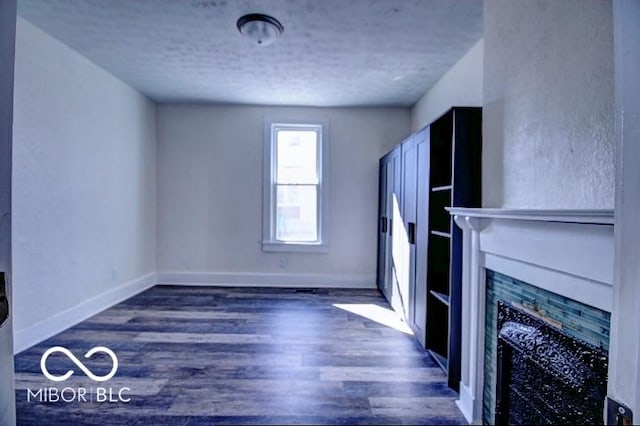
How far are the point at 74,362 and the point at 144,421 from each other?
102 cm

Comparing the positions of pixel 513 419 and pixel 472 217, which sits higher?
pixel 472 217

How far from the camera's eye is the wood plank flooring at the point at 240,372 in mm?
1816

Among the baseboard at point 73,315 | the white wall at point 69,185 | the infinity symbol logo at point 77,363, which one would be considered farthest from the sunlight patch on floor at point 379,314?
the white wall at point 69,185

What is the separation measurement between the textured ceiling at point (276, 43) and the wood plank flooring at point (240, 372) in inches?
97.7

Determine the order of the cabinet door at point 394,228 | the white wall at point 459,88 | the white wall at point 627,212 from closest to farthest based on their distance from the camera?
1. the white wall at point 627,212
2. the white wall at point 459,88
3. the cabinet door at point 394,228

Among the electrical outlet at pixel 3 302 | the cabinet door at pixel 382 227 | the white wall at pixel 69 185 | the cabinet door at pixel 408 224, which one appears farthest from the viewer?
the cabinet door at pixel 382 227

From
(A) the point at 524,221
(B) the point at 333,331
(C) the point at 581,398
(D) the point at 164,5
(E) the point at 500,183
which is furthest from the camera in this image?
(B) the point at 333,331

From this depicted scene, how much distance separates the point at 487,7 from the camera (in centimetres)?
189

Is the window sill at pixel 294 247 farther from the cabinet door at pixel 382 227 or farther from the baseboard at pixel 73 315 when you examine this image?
the baseboard at pixel 73 315

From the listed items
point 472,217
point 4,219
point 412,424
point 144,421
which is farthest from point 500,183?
point 144,421

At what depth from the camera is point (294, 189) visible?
4.63m

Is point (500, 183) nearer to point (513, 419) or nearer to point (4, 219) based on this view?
point (513, 419)

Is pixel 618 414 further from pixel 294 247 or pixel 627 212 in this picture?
pixel 294 247

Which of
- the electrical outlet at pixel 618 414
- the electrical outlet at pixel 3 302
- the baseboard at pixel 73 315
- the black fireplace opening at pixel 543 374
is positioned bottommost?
the baseboard at pixel 73 315
